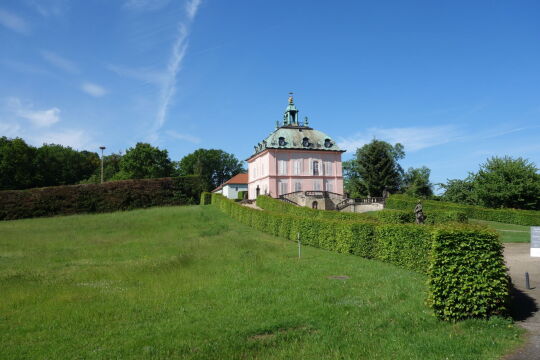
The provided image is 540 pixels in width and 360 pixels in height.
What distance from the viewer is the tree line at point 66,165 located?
60.1 meters

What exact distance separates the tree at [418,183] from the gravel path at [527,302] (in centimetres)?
4540

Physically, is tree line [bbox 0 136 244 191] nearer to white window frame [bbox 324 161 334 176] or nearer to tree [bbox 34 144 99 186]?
tree [bbox 34 144 99 186]

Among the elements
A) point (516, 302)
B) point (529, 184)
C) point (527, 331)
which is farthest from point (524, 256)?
point (529, 184)

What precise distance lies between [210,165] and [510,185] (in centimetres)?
7164

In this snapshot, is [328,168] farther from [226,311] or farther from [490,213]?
[226,311]

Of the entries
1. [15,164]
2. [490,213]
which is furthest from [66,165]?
[490,213]

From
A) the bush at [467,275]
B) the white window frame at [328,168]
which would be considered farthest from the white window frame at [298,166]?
the bush at [467,275]

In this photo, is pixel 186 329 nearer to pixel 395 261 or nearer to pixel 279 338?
pixel 279 338

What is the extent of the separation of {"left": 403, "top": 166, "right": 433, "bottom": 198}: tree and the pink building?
54.0 ft

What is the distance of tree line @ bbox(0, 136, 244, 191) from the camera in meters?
60.1

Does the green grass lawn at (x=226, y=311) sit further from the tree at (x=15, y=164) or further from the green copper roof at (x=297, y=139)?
the tree at (x=15, y=164)

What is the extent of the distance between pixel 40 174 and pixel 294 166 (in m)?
44.4

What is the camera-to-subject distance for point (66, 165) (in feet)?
245

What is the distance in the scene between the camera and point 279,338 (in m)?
6.75
